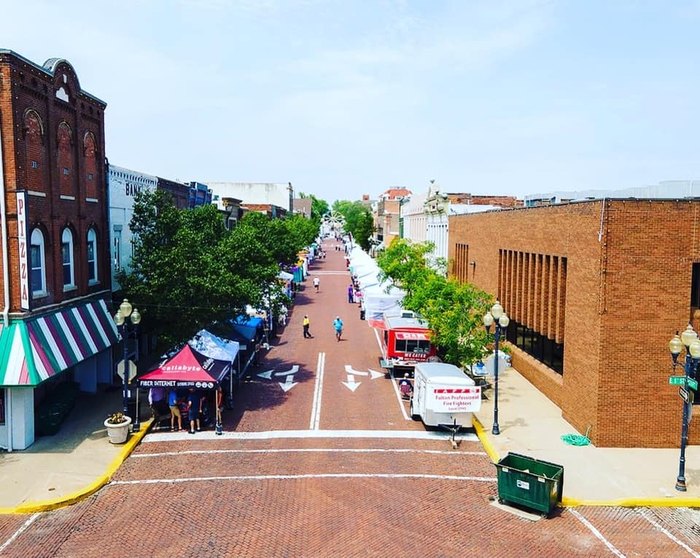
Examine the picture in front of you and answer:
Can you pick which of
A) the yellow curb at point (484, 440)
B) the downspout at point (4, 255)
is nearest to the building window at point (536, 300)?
the yellow curb at point (484, 440)

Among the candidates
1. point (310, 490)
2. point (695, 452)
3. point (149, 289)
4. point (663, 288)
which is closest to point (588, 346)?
point (663, 288)

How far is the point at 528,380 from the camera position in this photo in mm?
28234

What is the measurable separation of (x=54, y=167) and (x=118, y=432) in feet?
28.2

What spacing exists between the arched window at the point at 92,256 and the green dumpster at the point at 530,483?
16.4 m

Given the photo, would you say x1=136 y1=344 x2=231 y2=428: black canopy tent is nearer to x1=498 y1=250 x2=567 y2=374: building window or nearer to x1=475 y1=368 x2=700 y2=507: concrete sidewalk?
x1=475 y1=368 x2=700 y2=507: concrete sidewalk

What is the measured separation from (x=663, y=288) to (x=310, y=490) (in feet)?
37.8

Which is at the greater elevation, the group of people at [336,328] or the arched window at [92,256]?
the arched window at [92,256]

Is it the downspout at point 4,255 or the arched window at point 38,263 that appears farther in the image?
the arched window at point 38,263

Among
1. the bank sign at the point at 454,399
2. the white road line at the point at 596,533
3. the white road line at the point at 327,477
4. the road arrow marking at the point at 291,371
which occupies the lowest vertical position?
the white road line at the point at 596,533

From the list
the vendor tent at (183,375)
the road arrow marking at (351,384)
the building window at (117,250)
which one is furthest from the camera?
the building window at (117,250)

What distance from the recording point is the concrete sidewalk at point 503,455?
15.8 meters

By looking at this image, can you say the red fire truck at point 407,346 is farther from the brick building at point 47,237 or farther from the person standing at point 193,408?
the brick building at point 47,237

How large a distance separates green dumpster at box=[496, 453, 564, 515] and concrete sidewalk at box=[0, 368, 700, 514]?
85 centimetres

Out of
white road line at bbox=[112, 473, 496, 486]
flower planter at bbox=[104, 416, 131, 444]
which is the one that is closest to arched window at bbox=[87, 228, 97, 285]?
flower planter at bbox=[104, 416, 131, 444]
